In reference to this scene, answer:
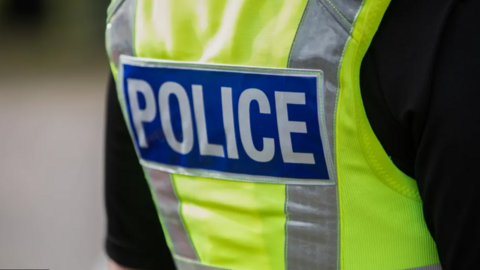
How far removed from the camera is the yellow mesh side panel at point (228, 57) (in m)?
1.03

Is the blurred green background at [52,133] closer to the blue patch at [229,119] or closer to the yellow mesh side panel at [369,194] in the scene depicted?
the blue patch at [229,119]

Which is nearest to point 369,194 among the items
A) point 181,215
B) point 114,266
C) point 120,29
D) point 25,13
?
point 181,215

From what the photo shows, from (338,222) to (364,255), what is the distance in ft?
0.20

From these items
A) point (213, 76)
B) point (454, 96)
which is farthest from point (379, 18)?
point (213, 76)

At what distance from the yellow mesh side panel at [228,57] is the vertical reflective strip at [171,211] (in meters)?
0.02

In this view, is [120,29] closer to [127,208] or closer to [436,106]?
[127,208]

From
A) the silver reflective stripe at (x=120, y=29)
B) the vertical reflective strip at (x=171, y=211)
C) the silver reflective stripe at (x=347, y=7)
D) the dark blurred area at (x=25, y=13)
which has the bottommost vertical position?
the dark blurred area at (x=25, y=13)

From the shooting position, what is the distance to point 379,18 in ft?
3.06

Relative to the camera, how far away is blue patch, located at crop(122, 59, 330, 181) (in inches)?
40.1

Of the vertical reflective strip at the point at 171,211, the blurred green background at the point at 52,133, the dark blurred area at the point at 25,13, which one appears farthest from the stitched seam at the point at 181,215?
the dark blurred area at the point at 25,13

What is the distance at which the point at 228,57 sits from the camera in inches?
41.7

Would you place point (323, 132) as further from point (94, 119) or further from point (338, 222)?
point (94, 119)

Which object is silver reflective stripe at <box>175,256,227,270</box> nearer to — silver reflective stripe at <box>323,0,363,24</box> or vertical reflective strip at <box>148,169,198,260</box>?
vertical reflective strip at <box>148,169,198,260</box>

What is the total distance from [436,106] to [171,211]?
52cm
